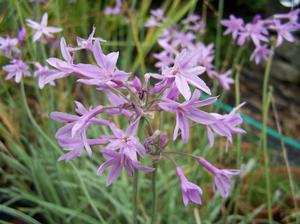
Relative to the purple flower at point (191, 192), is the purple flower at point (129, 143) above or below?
above

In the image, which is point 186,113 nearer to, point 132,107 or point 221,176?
point 132,107

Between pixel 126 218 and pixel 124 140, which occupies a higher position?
pixel 124 140

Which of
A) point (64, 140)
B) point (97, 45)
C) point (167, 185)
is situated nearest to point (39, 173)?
point (167, 185)

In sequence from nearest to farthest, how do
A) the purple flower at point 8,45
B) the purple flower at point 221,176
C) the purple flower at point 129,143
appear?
1. the purple flower at point 129,143
2. the purple flower at point 221,176
3. the purple flower at point 8,45

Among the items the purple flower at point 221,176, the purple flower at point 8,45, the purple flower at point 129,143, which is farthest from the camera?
the purple flower at point 8,45

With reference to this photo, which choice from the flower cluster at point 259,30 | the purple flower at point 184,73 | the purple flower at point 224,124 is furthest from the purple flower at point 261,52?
the purple flower at point 184,73

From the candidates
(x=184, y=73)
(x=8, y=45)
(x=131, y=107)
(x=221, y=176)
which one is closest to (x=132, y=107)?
(x=131, y=107)

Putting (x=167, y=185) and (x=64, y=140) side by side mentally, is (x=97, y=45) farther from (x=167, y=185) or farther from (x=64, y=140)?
(x=167, y=185)

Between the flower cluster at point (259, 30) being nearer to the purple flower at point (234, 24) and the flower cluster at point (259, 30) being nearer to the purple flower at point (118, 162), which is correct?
the purple flower at point (234, 24)
